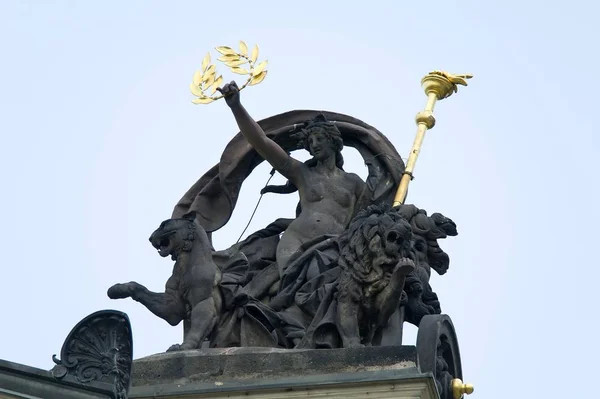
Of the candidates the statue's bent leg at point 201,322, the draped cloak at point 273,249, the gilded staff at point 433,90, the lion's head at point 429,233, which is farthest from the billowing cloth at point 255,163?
the statue's bent leg at point 201,322

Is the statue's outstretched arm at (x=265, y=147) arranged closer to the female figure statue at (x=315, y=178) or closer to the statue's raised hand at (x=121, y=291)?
the female figure statue at (x=315, y=178)

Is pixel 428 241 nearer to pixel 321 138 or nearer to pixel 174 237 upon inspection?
pixel 321 138

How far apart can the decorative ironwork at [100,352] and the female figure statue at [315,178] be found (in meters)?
4.94

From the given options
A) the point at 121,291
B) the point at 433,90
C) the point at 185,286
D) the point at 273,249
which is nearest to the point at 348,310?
the point at 185,286

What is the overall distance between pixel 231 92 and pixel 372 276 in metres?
2.83

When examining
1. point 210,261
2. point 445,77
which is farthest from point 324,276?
point 445,77

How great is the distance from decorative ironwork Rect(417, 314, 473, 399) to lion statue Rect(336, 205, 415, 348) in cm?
42

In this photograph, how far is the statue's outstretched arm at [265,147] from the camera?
27.9 m

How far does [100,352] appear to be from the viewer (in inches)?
895

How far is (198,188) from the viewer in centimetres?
2905

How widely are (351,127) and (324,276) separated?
2.49 meters

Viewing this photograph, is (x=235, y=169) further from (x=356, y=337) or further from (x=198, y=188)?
(x=356, y=337)

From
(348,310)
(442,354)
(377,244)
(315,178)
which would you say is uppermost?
(315,178)

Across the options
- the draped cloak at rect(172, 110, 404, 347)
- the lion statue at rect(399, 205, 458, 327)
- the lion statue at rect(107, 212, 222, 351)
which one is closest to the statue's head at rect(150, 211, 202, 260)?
the lion statue at rect(107, 212, 222, 351)
